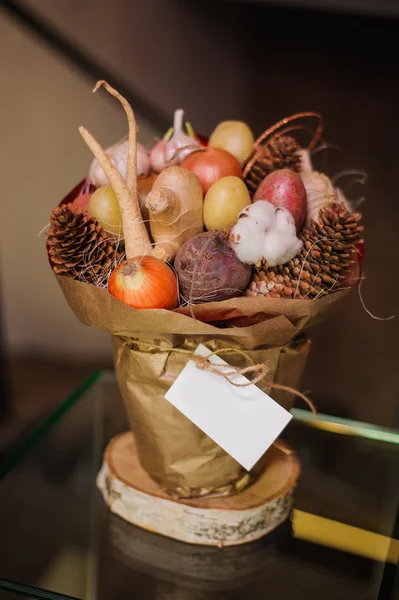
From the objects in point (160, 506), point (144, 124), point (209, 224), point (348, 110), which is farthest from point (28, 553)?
point (348, 110)

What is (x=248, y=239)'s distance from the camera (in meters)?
0.60

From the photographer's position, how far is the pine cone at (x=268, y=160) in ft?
2.34

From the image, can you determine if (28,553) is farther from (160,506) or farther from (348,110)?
(348,110)

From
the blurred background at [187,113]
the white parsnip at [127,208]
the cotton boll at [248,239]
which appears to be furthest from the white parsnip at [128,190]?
the blurred background at [187,113]

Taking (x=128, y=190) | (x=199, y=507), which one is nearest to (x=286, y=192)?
(x=128, y=190)

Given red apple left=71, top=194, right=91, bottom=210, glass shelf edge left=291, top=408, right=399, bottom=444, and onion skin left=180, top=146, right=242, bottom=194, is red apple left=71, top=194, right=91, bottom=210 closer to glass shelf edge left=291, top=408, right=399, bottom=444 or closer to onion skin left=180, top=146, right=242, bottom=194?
onion skin left=180, top=146, right=242, bottom=194

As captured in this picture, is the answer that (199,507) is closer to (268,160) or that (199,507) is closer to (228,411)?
(228,411)

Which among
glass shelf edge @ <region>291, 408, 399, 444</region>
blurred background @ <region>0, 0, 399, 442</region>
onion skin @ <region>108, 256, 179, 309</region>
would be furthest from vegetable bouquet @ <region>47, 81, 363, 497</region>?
blurred background @ <region>0, 0, 399, 442</region>

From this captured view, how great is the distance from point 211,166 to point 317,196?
133 millimetres

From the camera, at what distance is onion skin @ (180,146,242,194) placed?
684 millimetres

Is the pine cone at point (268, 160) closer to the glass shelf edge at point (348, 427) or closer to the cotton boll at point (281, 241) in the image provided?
the cotton boll at point (281, 241)

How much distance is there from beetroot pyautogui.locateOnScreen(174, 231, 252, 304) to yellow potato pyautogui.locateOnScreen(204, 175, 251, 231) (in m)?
0.04

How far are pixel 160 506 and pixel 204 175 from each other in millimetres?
407

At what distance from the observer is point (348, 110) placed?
1329 mm
